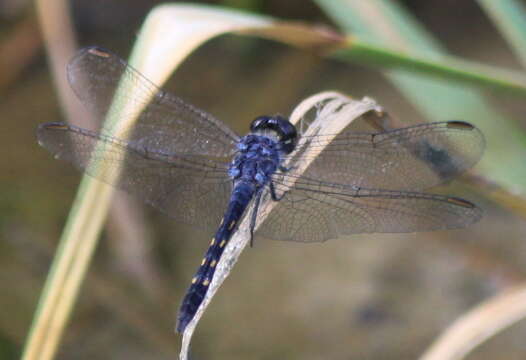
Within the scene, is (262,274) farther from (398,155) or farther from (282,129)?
(398,155)

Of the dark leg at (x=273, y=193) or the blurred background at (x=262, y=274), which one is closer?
the dark leg at (x=273, y=193)

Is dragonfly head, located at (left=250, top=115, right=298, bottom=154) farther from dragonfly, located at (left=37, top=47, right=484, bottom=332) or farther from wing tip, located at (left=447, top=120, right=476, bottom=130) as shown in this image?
wing tip, located at (left=447, top=120, right=476, bottom=130)

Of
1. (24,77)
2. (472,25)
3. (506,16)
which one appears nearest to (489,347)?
(506,16)

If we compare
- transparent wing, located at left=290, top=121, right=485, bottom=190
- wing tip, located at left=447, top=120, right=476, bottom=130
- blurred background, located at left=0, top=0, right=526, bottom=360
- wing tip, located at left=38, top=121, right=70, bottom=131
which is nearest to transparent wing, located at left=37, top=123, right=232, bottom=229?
wing tip, located at left=38, top=121, right=70, bottom=131

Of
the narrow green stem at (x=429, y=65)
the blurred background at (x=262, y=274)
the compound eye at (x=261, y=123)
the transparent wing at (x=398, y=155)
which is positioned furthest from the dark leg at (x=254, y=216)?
the blurred background at (x=262, y=274)

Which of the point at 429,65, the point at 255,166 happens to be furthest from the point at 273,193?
the point at 429,65

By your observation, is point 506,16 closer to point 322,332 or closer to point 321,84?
point 322,332

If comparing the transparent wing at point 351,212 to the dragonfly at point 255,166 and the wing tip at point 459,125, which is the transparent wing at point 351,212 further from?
the wing tip at point 459,125
